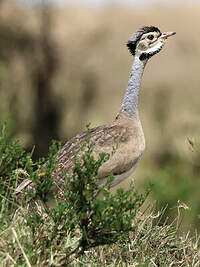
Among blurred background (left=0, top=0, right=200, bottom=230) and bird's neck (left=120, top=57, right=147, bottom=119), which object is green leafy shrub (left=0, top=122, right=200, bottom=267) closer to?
bird's neck (left=120, top=57, right=147, bottom=119)

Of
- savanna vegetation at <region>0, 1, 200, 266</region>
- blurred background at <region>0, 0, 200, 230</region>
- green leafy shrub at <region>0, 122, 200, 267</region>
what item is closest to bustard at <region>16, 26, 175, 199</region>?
savanna vegetation at <region>0, 1, 200, 266</region>

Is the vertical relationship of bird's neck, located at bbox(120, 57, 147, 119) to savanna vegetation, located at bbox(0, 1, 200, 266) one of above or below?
above

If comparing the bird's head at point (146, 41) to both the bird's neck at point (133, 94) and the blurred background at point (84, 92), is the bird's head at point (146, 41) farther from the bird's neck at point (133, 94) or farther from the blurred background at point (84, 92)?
the blurred background at point (84, 92)

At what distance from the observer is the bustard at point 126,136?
514 centimetres

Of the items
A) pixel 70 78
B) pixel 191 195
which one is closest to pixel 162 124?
pixel 70 78

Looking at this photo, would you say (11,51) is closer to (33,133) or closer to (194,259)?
(33,133)

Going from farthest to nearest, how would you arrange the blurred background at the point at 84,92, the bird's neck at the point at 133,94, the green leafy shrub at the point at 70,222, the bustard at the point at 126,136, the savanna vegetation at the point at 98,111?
the blurred background at the point at 84,92
the bird's neck at the point at 133,94
the bustard at the point at 126,136
the savanna vegetation at the point at 98,111
the green leafy shrub at the point at 70,222

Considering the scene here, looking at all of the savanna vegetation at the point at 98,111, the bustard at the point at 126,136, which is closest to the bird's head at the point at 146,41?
the bustard at the point at 126,136

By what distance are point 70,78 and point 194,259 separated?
11098 mm

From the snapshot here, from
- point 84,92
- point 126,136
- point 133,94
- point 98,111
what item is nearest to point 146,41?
point 133,94

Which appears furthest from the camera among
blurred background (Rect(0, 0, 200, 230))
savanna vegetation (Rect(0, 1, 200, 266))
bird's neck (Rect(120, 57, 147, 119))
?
blurred background (Rect(0, 0, 200, 230))

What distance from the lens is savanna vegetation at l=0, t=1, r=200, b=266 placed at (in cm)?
391

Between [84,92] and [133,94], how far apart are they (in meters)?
9.67

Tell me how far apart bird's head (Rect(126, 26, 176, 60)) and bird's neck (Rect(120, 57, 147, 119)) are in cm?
8
